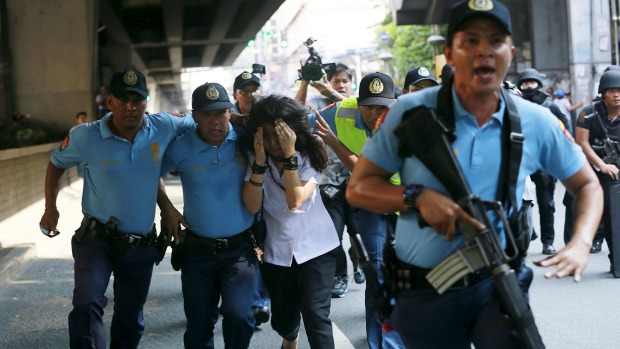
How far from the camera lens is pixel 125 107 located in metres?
6.01

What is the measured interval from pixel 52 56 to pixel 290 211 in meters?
19.5

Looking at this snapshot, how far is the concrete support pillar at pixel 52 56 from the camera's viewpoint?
2353cm

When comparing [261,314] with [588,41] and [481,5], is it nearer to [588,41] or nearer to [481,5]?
[481,5]

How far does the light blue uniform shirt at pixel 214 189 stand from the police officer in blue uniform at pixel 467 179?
2.23 m

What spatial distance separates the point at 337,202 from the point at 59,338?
2500 millimetres

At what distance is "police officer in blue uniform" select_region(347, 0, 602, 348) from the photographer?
3.54 m

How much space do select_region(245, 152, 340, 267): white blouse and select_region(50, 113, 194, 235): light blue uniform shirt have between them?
2.07ft

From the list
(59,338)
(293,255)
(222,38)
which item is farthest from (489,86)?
(222,38)

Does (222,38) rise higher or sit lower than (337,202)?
higher

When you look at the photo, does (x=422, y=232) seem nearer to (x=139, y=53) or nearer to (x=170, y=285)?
(x=170, y=285)

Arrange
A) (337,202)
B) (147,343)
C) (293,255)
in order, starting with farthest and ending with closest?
(337,202) < (147,343) < (293,255)

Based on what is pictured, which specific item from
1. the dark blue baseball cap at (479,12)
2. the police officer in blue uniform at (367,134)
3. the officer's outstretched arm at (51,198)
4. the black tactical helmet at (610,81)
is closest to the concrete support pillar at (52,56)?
the black tactical helmet at (610,81)

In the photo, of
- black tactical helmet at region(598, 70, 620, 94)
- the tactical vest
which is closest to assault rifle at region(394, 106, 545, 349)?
black tactical helmet at region(598, 70, 620, 94)

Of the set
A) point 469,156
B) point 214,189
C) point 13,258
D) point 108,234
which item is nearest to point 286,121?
point 214,189
